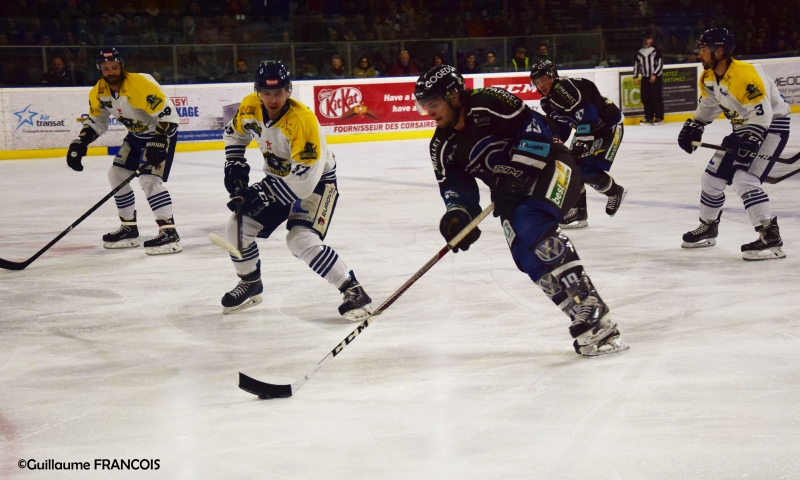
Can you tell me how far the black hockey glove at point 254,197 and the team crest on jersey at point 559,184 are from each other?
1.24 metres

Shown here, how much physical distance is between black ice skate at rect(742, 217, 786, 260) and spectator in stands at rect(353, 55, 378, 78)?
28.6ft

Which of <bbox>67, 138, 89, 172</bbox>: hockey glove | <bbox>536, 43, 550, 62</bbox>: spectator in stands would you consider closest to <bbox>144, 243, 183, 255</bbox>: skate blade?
<bbox>67, 138, 89, 172</bbox>: hockey glove

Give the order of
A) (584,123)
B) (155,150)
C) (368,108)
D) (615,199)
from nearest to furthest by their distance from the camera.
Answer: (155,150), (584,123), (615,199), (368,108)

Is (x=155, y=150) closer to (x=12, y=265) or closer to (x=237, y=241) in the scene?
(x=12, y=265)

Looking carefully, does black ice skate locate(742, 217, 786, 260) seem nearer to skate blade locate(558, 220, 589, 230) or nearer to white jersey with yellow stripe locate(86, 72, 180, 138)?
skate blade locate(558, 220, 589, 230)

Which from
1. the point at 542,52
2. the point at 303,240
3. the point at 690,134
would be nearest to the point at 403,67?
the point at 542,52

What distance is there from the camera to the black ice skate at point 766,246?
4754mm

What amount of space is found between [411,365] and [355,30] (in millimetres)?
11460

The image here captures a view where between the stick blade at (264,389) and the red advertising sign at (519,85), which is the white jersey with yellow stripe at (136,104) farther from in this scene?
the red advertising sign at (519,85)

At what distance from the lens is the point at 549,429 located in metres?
2.49

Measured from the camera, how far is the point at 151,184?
5652 millimetres

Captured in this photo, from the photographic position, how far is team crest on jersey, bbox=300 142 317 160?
371 cm

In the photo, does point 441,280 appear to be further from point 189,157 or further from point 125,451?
Result: point 189,157

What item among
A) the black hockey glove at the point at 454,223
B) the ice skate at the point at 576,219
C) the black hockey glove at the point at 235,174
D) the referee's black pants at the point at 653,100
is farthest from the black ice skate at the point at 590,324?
the referee's black pants at the point at 653,100
